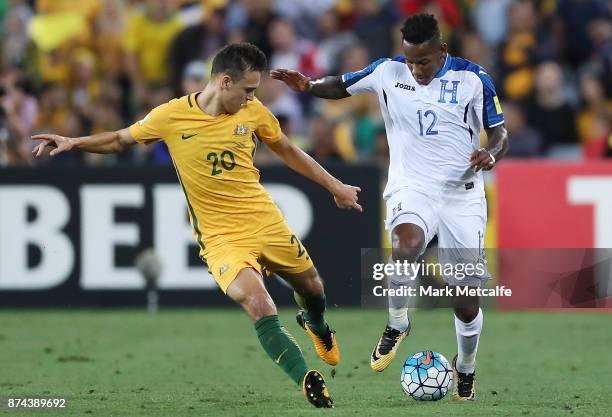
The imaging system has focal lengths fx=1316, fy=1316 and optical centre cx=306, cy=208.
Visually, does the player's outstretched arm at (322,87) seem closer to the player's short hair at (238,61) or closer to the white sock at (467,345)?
the player's short hair at (238,61)

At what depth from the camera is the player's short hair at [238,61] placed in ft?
28.6

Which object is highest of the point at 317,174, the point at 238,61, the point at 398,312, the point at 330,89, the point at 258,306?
the point at 238,61

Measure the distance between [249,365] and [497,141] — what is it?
3.39 m

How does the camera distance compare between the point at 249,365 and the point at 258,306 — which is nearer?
the point at 258,306

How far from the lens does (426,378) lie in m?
9.06

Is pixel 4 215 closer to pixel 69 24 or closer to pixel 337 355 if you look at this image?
pixel 69 24

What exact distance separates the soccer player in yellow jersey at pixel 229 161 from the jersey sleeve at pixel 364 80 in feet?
3.02

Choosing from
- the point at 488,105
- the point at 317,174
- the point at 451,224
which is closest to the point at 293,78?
the point at 317,174

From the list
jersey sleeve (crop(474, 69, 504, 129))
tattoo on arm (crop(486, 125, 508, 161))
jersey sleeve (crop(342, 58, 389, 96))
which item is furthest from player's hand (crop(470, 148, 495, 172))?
jersey sleeve (crop(342, 58, 389, 96))

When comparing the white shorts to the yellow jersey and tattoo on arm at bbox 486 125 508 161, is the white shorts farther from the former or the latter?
the yellow jersey

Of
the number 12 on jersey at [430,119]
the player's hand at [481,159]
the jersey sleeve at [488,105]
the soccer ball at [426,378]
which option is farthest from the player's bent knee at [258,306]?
the jersey sleeve at [488,105]

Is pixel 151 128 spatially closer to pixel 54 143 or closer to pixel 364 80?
pixel 54 143

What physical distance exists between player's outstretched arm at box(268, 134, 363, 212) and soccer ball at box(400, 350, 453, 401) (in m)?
1.14

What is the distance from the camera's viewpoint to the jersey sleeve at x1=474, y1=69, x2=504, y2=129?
939 centimetres
